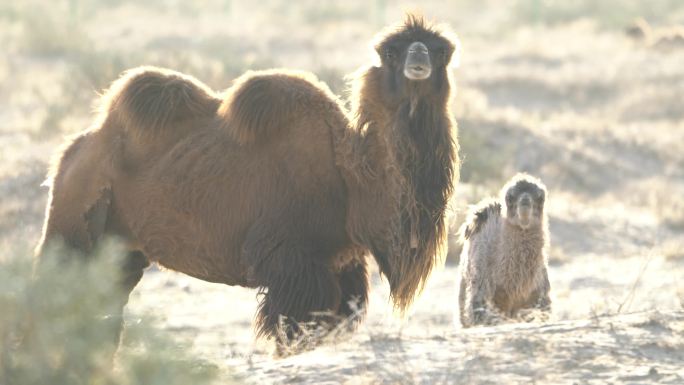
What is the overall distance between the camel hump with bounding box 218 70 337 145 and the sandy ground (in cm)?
119

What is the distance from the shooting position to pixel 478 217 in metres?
11.0

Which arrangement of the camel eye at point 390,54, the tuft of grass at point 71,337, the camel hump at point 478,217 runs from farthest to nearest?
the camel hump at point 478,217
the camel eye at point 390,54
the tuft of grass at point 71,337

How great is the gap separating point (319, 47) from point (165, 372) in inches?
1262

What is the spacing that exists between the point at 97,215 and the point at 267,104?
1312 millimetres

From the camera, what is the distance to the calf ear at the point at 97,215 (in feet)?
28.3

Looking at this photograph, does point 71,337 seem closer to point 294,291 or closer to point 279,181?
point 294,291

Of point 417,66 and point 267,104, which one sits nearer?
point 417,66

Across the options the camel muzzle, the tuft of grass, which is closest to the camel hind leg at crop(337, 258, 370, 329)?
the camel muzzle

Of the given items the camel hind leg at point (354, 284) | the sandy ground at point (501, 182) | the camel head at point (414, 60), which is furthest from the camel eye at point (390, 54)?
the camel hind leg at point (354, 284)

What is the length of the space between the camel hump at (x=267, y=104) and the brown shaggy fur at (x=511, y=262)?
96.1 inches

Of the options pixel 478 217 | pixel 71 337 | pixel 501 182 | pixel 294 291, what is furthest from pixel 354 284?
pixel 501 182

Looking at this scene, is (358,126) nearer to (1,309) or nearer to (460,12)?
(1,309)

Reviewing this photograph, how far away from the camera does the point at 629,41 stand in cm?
3584

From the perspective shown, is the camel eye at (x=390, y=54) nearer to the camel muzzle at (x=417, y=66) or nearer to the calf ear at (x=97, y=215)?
the camel muzzle at (x=417, y=66)
